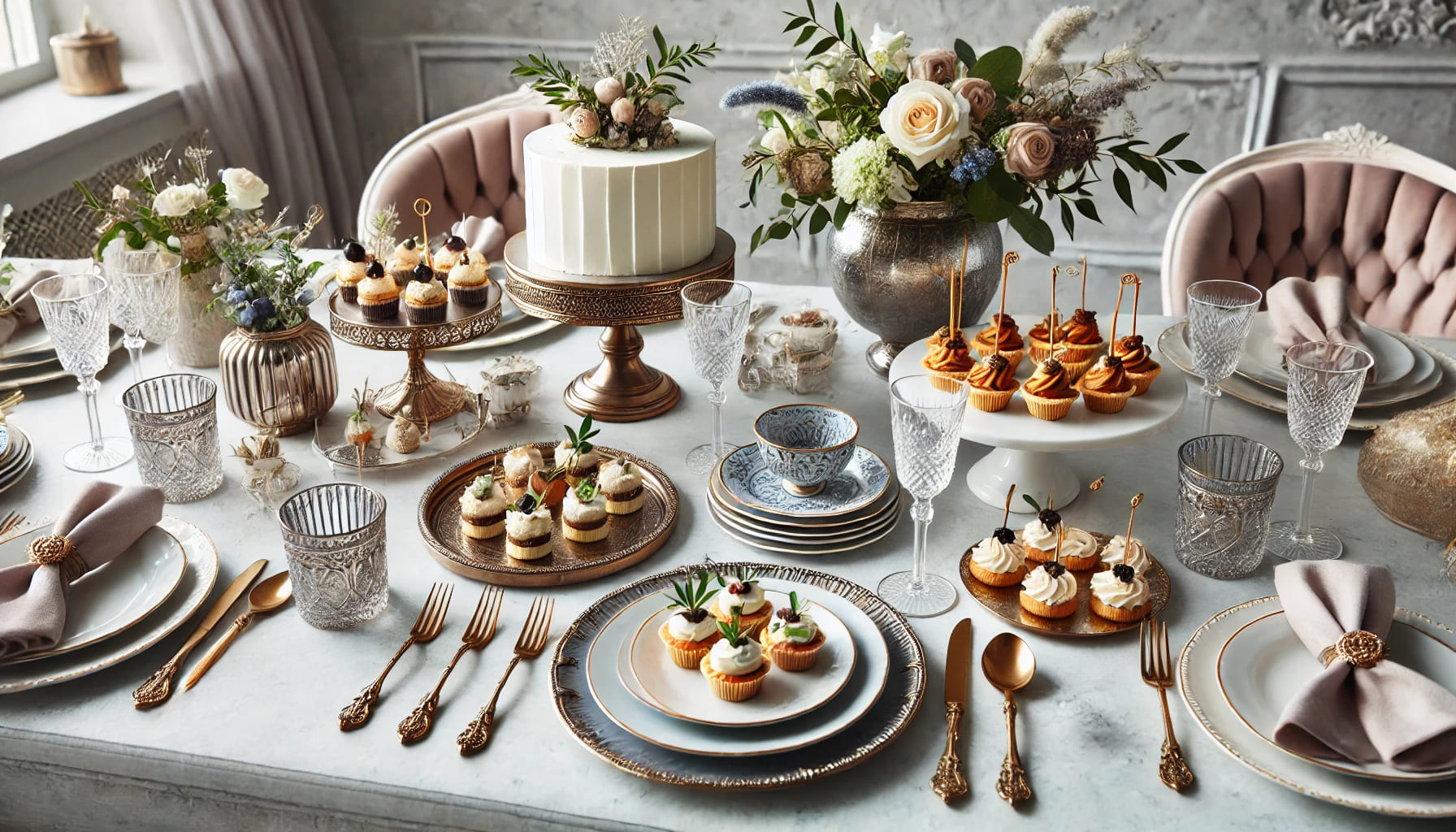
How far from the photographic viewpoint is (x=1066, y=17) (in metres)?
1.63

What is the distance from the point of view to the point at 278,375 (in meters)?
1.71

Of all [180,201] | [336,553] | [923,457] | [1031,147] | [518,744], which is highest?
[1031,147]

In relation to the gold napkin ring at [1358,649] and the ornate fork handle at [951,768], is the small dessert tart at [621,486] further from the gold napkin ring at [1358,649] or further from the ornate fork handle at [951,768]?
the gold napkin ring at [1358,649]

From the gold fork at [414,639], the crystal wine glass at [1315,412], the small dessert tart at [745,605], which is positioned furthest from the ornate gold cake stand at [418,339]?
the crystal wine glass at [1315,412]

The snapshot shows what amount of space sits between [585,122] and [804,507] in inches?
25.7

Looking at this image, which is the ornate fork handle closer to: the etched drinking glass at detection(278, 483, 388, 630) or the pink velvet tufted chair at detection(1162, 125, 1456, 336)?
the etched drinking glass at detection(278, 483, 388, 630)

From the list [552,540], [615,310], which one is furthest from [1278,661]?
[615,310]

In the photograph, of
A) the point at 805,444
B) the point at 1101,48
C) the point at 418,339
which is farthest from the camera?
the point at 1101,48

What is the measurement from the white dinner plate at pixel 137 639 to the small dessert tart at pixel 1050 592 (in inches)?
36.5

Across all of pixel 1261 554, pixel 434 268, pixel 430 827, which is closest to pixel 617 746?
pixel 430 827

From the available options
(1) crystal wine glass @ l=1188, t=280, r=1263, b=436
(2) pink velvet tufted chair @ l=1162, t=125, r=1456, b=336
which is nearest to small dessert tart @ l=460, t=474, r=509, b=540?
(1) crystal wine glass @ l=1188, t=280, r=1263, b=436

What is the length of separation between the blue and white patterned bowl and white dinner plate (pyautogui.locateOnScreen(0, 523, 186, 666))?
2.35 feet

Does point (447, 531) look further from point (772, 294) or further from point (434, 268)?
point (772, 294)

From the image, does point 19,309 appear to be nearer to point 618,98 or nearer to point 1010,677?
point 618,98
